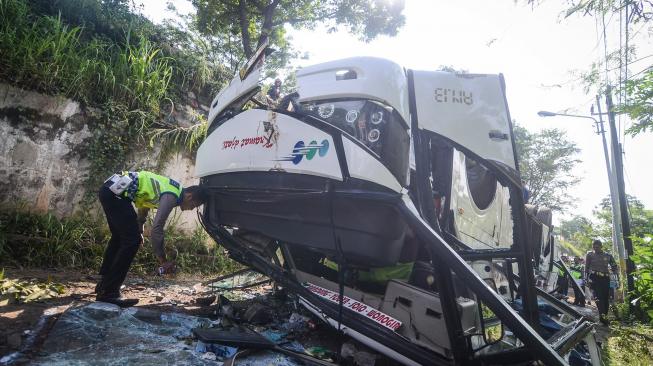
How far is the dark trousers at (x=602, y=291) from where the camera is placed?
289 inches

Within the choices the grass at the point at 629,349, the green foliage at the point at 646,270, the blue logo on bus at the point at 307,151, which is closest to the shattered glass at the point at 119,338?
the blue logo on bus at the point at 307,151

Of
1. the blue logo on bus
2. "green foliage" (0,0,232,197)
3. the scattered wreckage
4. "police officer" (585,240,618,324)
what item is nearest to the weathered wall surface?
"green foliage" (0,0,232,197)

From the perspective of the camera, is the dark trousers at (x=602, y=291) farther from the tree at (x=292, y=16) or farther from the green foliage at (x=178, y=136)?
the green foliage at (x=178, y=136)

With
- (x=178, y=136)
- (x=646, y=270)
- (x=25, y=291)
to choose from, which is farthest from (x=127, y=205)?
(x=646, y=270)

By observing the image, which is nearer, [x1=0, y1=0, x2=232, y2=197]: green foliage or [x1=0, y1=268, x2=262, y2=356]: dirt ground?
[x1=0, y1=268, x2=262, y2=356]: dirt ground

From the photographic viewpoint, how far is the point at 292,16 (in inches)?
342

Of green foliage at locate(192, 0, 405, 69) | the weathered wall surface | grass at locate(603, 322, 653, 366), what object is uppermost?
green foliage at locate(192, 0, 405, 69)

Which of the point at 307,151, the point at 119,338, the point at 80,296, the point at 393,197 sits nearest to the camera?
the point at 393,197

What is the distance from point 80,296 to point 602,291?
30.0ft

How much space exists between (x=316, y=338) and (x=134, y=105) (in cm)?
456

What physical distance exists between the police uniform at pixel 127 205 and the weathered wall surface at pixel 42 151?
186 centimetres

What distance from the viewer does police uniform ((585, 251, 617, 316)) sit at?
743 centimetres

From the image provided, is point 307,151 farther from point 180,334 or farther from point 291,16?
point 291,16

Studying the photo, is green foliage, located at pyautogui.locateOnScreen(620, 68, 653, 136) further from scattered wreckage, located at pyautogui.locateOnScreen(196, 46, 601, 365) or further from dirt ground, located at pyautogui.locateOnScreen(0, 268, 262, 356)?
dirt ground, located at pyautogui.locateOnScreen(0, 268, 262, 356)
